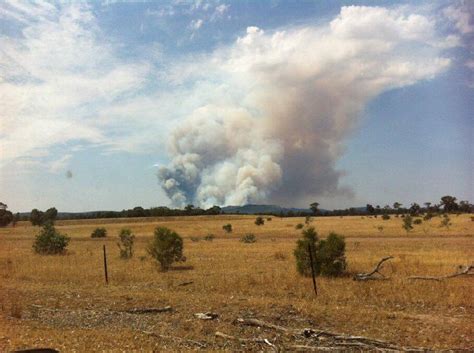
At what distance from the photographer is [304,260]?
780 inches

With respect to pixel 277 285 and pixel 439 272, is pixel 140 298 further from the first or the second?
pixel 439 272

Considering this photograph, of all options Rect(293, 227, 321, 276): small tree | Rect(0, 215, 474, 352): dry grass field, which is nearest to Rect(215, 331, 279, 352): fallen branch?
Rect(0, 215, 474, 352): dry grass field

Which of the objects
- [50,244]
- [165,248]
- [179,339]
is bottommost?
[179,339]

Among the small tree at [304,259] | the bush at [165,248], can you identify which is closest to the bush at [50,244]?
the bush at [165,248]

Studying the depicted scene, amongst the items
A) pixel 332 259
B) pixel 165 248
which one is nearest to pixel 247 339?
pixel 332 259

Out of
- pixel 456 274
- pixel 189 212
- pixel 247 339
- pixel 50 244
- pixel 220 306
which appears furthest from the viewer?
pixel 189 212

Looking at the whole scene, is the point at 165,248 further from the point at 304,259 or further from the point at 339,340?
the point at 339,340

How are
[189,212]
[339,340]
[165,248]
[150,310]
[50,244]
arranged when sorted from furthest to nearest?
[189,212]
[50,244]
[165,248]
[150,310]
[339,340]

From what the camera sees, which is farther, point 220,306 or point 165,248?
point 165,248

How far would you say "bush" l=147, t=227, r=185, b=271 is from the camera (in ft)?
80.9

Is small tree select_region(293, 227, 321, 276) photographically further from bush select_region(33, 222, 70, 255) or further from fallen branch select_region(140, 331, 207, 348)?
bush select_region(33, 222, 70, 255)

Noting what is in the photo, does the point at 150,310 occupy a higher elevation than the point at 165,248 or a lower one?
lower

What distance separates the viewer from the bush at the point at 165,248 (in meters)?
24.7

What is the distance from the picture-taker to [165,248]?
24.8 m
